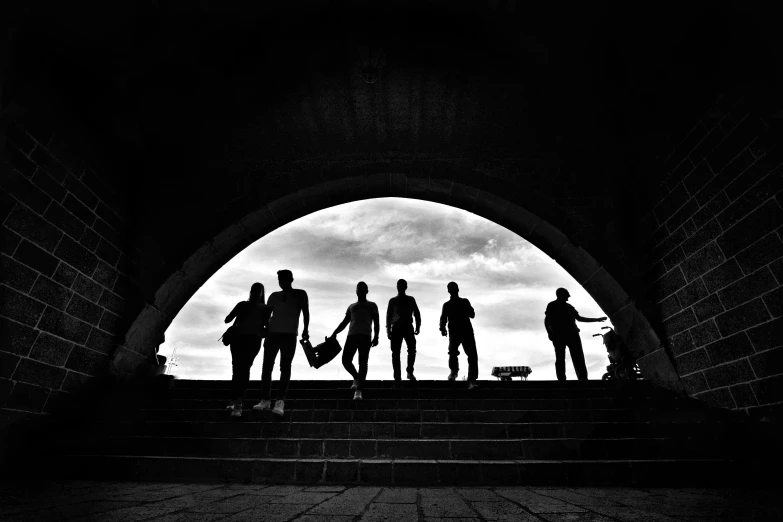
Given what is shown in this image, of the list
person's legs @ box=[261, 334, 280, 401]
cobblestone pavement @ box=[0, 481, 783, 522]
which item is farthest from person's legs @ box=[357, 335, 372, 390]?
cobblestone pavement @ box=[0, 481, 783, 522]

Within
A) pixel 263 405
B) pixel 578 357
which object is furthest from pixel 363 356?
pixel 578 357

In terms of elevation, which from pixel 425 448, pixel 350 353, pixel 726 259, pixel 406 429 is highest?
pixel 726 259

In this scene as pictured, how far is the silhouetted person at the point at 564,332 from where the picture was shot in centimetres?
568

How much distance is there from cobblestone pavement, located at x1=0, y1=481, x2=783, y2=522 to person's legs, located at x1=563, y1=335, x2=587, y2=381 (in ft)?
9.45

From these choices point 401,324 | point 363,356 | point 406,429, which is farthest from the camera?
point 401,324

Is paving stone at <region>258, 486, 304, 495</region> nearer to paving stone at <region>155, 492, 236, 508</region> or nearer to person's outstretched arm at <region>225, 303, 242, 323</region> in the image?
paving stone at <region>155, 492, 236, 508</region>

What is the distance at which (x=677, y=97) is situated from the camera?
490 centimetres

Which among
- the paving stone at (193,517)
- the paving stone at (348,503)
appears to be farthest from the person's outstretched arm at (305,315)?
the paving stone at (193,517)

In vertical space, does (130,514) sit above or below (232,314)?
below

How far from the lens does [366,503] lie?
7.08 feet

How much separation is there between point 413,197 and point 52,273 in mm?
5686

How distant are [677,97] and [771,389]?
3.62 meters

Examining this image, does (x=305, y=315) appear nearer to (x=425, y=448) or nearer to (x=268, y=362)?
(x=268, y=362)

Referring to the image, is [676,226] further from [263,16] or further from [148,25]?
[148,25]
